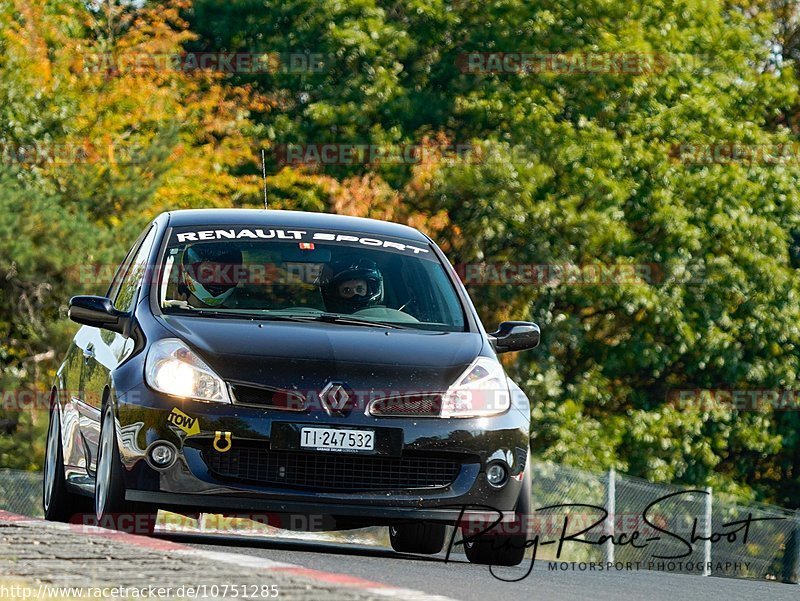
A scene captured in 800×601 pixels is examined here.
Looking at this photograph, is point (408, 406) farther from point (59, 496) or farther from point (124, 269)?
point (124, 269)

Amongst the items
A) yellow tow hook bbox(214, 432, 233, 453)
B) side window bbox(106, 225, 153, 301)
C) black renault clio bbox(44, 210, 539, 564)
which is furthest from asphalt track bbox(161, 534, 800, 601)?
side window bbox(106, 225, 153, 301)

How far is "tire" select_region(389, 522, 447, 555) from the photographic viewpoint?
456 inches

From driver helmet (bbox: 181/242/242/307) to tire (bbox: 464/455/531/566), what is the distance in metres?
1.88

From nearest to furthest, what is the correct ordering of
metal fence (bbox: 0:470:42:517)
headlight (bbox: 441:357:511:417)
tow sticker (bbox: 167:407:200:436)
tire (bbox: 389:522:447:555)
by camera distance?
tow sticker (bbox: 167:407:200:436) < headlight (bbox: 441:357:511:417) < tire (bbox: 389:522:447:555) < metal fence (bbox: 0:470:42:517)

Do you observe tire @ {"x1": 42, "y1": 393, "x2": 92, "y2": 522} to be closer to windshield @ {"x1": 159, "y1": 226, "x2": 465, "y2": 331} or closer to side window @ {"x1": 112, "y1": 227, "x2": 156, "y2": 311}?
side window @ {"x1": 112, "y1": 227, "x2": 156, "y2": 311}

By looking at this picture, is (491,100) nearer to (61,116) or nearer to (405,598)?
(61,116)

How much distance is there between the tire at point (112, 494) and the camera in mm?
9031

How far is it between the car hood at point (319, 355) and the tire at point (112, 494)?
60 cm

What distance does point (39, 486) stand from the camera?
2641 centimetres

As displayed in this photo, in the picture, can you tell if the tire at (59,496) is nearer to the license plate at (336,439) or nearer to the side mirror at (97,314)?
the side mirror at (97,314)

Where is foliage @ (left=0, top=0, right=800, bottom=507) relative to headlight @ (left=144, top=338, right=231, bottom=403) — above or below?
below

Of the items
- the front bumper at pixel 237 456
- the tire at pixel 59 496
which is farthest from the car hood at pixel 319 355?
the tire at pixel 59 496

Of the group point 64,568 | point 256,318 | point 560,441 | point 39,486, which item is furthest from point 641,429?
point 64,568

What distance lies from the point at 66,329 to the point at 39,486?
882 centimetres
